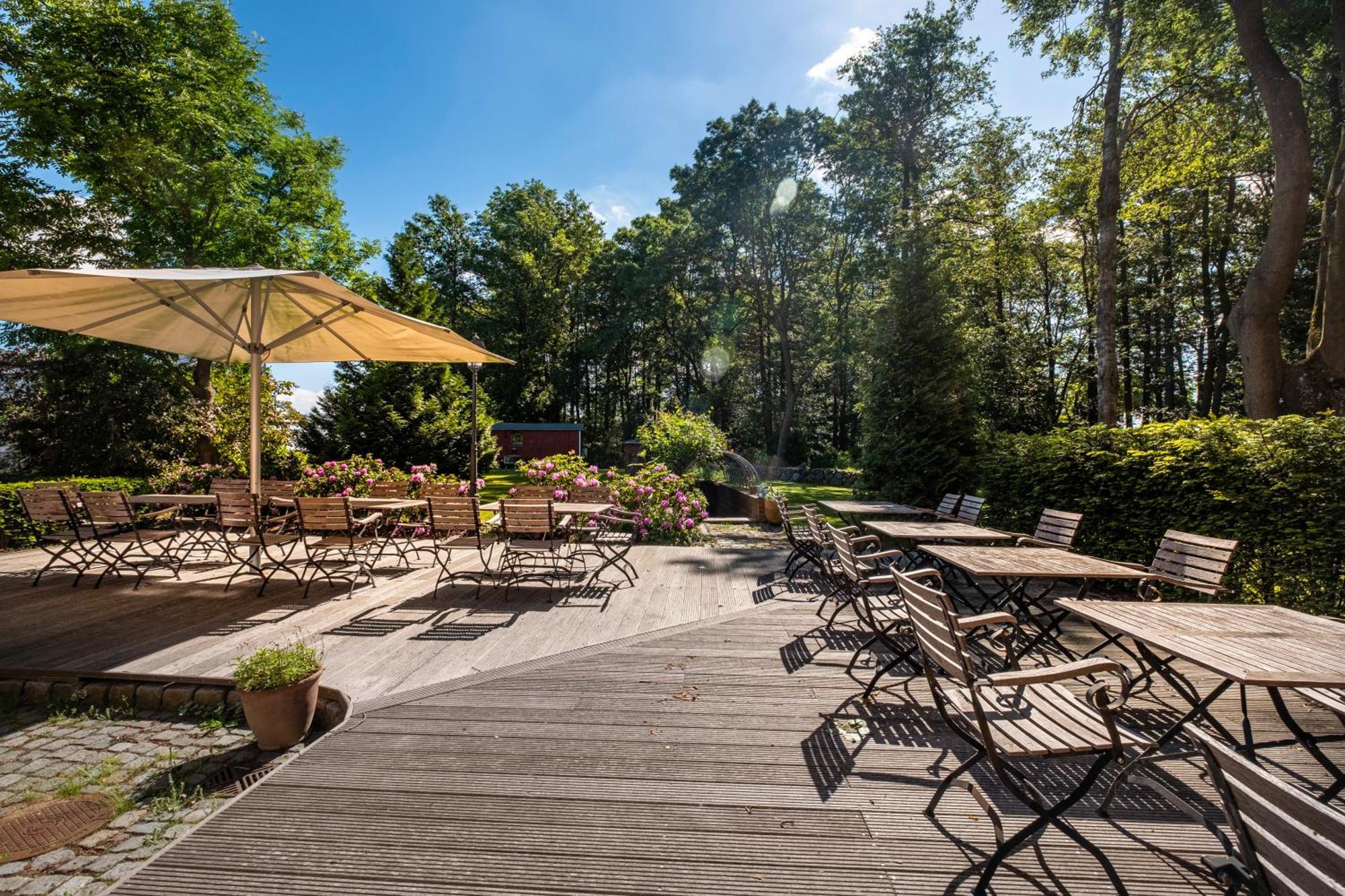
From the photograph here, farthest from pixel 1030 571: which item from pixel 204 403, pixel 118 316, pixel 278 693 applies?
pixel 204 403

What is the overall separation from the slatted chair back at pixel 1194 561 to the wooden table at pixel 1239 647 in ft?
1.65

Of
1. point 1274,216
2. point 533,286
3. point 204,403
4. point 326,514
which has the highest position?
point 533,286

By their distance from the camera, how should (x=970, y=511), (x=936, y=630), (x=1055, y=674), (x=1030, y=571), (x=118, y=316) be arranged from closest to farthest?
(x=1055, y=674)
(x=936, y=630)
(x=1030, y=571)
(x=118, y=316)
(x=970, y=511)

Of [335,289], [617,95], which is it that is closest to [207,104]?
[617,95]

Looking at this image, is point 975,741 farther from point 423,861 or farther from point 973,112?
point 973,112

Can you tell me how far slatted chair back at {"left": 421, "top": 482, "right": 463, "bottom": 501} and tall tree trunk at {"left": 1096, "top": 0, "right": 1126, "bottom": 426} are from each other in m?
10.4

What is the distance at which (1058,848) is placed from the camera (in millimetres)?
2080

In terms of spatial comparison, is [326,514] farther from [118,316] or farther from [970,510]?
[970,510]

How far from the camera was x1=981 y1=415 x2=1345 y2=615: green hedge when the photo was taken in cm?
433

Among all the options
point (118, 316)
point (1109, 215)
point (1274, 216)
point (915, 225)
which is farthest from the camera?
point (915, 225)

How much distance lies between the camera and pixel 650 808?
7.47 ft

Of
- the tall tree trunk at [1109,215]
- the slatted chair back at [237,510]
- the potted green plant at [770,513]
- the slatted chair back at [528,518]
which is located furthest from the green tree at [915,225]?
the slatted chair back at [237,510]

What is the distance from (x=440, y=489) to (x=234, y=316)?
10.3ft

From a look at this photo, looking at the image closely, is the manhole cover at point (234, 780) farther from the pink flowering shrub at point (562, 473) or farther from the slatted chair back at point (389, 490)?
the pink flowering shrub at point (562, 473)
